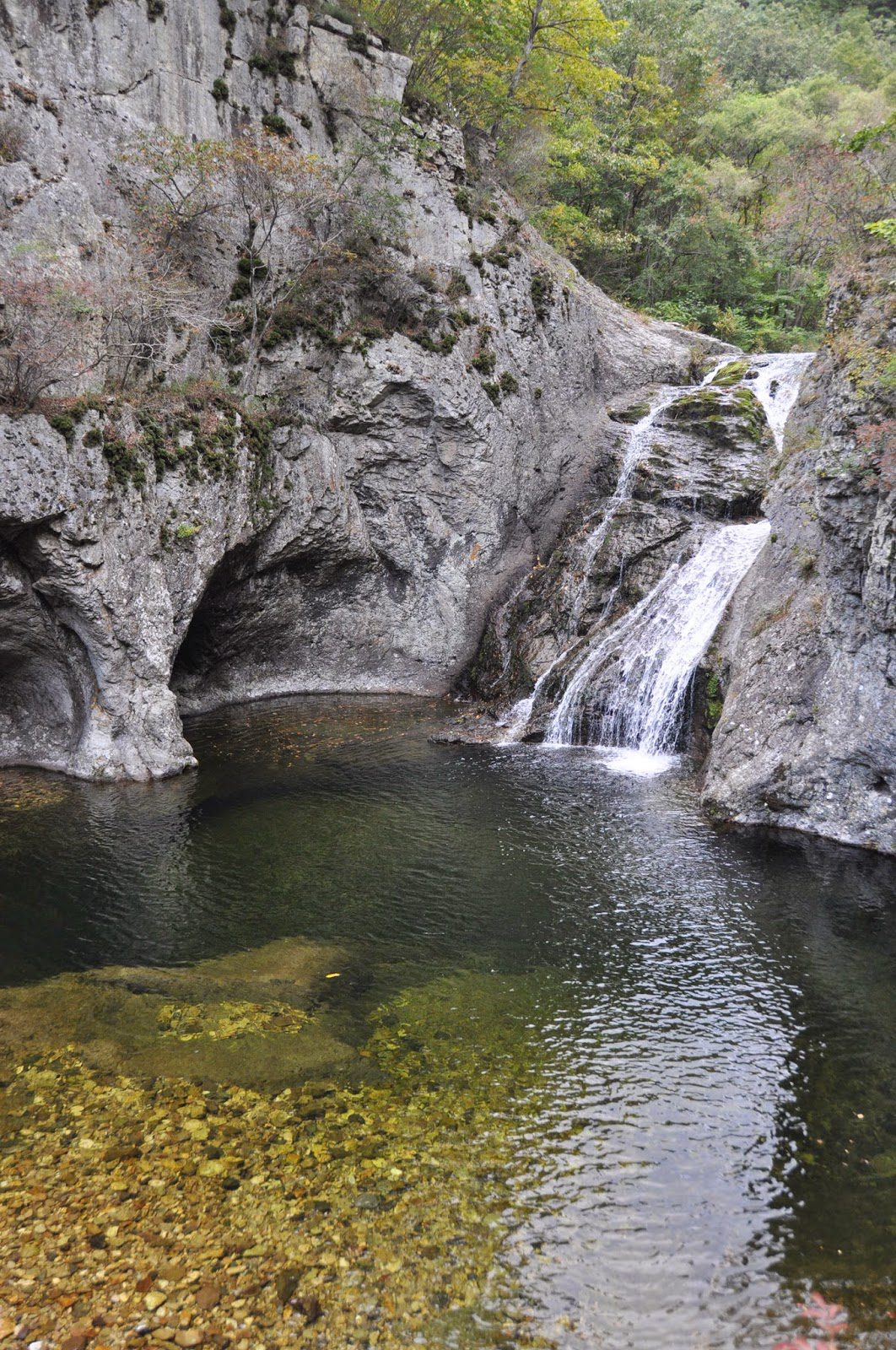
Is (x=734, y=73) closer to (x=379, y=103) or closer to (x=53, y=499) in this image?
(x=379, y=103)

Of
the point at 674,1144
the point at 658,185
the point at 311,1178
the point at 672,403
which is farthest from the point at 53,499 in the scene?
the point at 658,185

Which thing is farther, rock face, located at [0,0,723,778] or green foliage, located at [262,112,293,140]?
green foliage, located at [262,112,293,140]

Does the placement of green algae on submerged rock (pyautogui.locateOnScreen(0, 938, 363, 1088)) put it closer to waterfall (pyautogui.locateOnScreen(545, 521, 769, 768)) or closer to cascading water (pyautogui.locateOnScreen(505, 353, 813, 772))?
cascading water (pyautogui.locateOnScreen(505, 353, 813, 772))

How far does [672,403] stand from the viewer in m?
22.9

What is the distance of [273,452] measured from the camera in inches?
709

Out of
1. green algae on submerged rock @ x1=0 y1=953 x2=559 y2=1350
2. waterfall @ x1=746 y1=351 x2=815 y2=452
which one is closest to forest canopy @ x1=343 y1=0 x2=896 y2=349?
waterfall @ x1=746 y1=351 x2=815 y2=452

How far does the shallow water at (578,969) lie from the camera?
16.3 feet

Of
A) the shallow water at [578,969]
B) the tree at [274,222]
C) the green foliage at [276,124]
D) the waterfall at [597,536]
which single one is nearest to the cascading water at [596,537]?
the waterfall at [597,536]

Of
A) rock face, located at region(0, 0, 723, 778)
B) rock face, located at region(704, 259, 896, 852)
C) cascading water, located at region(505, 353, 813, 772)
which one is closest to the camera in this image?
rock face, located at region(704, 259, 896, 852)

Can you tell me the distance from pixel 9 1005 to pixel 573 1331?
5.78m

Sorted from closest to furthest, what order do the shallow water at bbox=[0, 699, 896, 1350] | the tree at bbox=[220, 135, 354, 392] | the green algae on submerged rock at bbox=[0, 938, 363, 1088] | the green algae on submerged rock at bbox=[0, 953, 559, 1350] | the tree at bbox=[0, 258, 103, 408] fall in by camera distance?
the green algae on submerged rock at bbox=[0, 953, 559, 1350] < the shallow water at bbox=[0, 699, 896, 1350] < the green algae on submerged rock at bbox=[0, 938, 363, 1088] < the tree at bbox=[0, 258, 103, 408] < the tree at bbox=[220, 135, 354, 392]

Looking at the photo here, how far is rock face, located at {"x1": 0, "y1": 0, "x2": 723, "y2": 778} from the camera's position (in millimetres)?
14273

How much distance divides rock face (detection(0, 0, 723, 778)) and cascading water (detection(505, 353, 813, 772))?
6.56 feet

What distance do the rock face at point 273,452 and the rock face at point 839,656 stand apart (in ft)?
20.5
